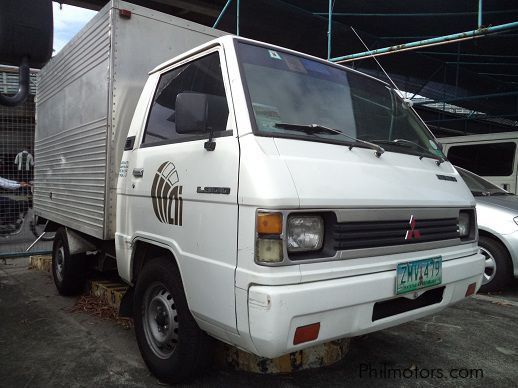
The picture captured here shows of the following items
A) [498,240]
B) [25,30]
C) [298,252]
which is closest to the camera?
[25,30]

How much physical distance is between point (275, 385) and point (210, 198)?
1.35m

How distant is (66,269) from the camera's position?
471 cm

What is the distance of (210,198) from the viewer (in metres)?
2.40

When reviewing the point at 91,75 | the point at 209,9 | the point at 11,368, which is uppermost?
the point at 209,9

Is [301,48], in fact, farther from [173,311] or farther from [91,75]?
[173,311]

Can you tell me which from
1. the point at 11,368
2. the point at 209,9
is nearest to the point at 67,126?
the point at 11,368

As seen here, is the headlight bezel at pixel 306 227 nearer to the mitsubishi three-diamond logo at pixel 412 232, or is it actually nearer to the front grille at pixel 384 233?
the front grille at pixel 384 233

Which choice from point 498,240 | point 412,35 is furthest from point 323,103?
point 412,35

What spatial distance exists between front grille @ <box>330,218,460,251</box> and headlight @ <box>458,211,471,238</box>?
0.29 meters

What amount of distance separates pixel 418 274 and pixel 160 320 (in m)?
1.63

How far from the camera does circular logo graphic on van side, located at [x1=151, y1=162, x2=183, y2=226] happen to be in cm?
269

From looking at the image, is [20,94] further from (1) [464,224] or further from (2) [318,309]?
(1) [464,224]

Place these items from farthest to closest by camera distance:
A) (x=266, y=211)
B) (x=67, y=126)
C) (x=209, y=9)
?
1. (x=209, y=9)
2. (x=67, y=126)
3. (x=266, y=211)

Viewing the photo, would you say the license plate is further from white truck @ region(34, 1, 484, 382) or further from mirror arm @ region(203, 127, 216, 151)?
mirror arm @ region(203, 127, 216, 151)
